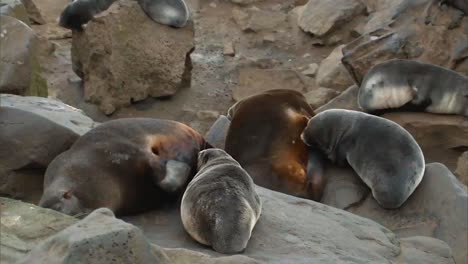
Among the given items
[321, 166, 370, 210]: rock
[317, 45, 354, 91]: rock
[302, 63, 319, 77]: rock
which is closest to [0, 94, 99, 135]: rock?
[321, 166, 370, 210]: rock

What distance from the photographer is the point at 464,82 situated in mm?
7195

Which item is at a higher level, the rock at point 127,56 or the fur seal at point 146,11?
the fur seal at point 146,11

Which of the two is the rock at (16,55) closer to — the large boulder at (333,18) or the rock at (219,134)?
the rock at (219,134)

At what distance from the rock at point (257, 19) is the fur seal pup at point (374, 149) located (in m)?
5.81

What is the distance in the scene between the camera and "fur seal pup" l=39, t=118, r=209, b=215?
4.20 meters

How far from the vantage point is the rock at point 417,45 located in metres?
8.31

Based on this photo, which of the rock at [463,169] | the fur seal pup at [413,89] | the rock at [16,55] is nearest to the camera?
the rock at [16,55]

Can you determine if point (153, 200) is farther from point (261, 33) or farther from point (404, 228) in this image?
point (261, 33)

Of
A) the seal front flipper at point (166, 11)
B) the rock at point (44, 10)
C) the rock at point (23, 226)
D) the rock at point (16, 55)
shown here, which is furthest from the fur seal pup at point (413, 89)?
the rock at point (44, 10)

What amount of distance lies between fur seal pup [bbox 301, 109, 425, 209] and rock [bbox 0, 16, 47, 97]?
2.08 metres

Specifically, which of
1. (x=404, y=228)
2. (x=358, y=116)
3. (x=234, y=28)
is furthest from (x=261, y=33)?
(x=404, y=228)

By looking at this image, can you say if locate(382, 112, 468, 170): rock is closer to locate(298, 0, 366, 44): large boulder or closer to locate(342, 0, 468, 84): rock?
locate(342, 0, 468, 84): rock

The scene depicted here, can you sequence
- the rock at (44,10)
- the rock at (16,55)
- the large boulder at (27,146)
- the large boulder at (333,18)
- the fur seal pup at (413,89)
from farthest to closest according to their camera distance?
the rock at (44,10)
the large boulder at (333,18)
the fur seal pup at (413,89)
the rock at (16,55)
the large boulder at (27,146)

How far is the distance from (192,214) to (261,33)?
25.4 feet
